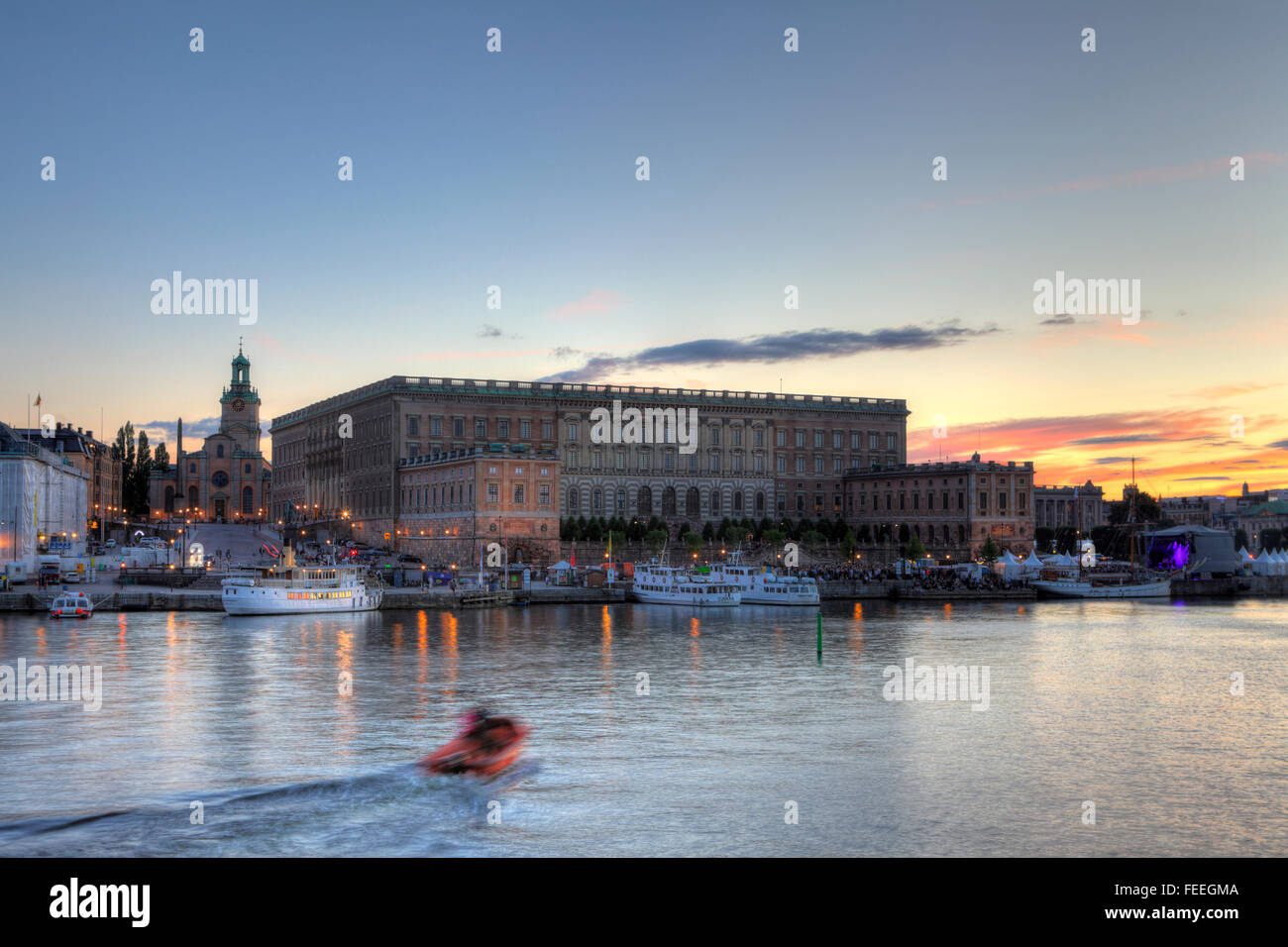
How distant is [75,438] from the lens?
144m

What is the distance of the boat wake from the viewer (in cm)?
2259

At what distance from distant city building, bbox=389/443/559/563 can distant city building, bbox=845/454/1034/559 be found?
152 feet

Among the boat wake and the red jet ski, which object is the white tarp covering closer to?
the red jet ski

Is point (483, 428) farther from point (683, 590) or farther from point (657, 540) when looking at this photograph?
point (683, 590)

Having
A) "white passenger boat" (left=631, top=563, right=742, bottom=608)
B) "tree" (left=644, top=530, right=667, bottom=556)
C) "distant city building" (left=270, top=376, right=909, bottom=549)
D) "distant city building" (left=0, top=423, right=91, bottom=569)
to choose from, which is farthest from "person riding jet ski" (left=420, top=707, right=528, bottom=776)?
"distant city building" (left=270, top=376, right=909, bottom=549)

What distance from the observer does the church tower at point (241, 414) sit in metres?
184

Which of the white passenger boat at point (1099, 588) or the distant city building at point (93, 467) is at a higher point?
the distant city building at point (93, 467)

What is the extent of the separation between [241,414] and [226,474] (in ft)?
32.0

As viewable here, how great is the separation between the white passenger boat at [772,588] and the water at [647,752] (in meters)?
30.9

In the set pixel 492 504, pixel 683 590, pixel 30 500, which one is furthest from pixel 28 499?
pixel 683 590

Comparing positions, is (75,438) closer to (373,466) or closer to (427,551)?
(373,466)

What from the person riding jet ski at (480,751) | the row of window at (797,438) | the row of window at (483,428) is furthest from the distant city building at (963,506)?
the person riding jet ski at (480,751)

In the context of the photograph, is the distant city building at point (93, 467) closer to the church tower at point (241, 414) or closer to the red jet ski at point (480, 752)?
the church tower at point (241, 414)

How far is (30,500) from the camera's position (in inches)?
3504
